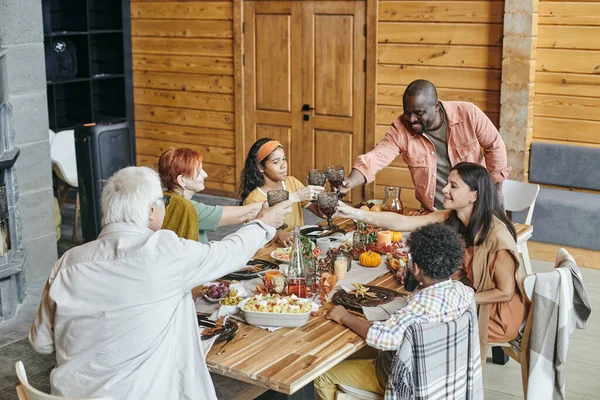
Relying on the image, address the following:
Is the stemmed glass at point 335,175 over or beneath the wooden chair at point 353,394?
over

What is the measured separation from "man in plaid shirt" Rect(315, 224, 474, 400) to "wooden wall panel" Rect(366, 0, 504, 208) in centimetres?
391

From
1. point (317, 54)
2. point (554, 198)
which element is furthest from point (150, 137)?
point (554, 198)

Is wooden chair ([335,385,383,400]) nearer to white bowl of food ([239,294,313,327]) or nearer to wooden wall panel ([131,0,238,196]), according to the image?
white bowl of food ([239,294,313,327])

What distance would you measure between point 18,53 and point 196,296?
2.89 meters

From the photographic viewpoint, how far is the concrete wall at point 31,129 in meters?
5.36

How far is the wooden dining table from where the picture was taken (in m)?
2.56

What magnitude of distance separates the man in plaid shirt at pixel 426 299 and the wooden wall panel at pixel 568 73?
374 cm

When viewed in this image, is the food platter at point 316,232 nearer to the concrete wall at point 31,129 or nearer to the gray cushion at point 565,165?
the concrete wall at point 31,129

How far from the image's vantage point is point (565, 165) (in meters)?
Result: 6.30

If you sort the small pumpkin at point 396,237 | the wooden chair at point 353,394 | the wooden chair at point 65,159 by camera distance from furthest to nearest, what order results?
the wooden chair at point 65,159, the small pumpkin at point 396,237, the wooden chair at point 353,394

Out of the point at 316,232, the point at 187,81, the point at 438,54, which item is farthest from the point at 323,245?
the point at 187,81

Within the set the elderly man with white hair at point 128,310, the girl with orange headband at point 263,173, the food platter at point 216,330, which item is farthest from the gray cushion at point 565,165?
the elderly man with white hair at point 128,310

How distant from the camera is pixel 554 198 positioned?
20.3 ft

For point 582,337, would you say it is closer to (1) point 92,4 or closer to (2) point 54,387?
(2) point 54,387
